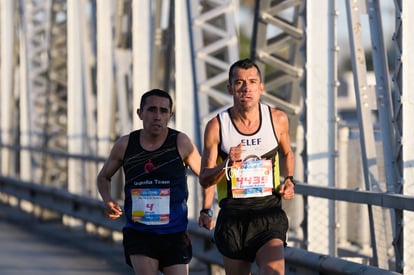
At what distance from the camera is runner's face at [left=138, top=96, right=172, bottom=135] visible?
9.33m

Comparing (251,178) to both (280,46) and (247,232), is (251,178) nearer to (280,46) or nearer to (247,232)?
(247,232)

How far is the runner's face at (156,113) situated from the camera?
9.33 m

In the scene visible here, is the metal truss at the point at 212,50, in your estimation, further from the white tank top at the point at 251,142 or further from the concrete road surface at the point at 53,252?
the white tank top at the point at 251,142

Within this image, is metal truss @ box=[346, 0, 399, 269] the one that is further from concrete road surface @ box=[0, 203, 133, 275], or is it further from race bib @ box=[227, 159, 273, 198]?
concrete road surface @ box=[0, 203, 133, 275]

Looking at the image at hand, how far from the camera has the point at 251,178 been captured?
8.90 metres

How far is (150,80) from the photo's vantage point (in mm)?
18781

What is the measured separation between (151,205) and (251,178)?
0.74 m

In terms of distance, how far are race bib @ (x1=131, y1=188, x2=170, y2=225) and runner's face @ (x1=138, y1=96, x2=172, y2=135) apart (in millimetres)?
360

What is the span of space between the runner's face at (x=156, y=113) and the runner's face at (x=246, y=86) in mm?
580

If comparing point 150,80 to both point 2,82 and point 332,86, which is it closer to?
point 332,86

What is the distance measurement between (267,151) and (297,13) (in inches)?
241

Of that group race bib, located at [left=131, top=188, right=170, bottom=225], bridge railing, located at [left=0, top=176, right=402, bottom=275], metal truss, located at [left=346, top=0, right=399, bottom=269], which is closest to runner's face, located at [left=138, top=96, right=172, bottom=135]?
race bib, located at [left=131, top=188, right=170, bottom=225]

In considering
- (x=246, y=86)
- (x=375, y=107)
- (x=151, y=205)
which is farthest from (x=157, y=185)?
(x=375, y=107)

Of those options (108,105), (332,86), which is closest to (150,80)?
(108,105)
